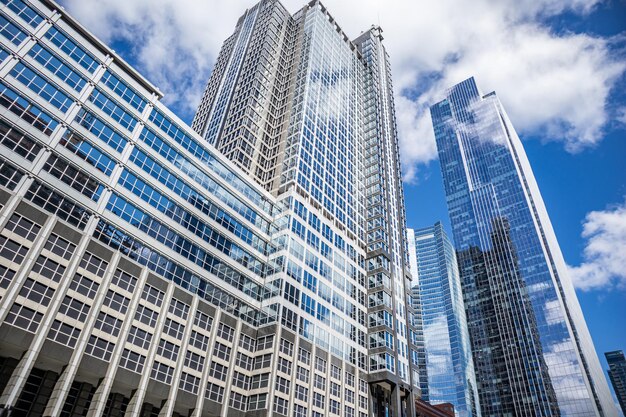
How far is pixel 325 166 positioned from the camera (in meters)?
87.1

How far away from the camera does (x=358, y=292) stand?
79500 millimetres

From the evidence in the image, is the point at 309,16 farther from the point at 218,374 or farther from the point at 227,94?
the point at 218,374

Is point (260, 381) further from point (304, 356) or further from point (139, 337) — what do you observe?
point (139, 337)

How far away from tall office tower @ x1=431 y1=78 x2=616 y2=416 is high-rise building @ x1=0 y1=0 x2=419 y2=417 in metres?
80.5

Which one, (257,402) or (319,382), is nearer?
(257,402)

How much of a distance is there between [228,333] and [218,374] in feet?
17.9

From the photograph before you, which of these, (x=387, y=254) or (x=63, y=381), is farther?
(x=387, y=254)

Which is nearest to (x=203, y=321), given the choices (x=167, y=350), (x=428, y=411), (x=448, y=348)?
(x=167, y=350)

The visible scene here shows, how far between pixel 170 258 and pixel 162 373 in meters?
13.6

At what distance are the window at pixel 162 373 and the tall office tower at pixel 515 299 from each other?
129056 millimetres

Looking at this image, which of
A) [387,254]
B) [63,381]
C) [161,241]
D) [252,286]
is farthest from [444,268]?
[63,381]

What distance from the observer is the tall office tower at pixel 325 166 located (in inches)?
2798

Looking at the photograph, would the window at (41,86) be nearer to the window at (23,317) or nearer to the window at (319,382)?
the window at (23,317)

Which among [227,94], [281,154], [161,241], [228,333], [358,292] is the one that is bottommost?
[228,333]
